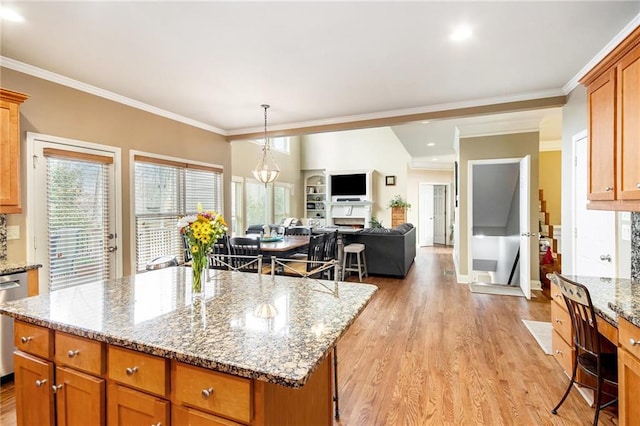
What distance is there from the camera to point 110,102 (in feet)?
11.4

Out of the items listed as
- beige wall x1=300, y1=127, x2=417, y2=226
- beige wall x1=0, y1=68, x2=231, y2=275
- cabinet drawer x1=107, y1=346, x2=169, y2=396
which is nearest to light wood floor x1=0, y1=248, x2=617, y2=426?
cabinet drawer x1=107, y1=346, x2=169, y2=396

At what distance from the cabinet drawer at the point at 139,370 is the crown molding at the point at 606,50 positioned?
3040mm

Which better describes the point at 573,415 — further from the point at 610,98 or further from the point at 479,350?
the point at 610,98

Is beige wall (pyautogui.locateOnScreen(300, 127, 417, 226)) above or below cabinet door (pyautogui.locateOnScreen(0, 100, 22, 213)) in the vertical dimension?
above

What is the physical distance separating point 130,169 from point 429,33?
11.3 ft

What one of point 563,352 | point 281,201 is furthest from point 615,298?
point 281,201

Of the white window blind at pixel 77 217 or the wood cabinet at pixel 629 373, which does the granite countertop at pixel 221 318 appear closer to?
the wood cabinet at pixel 629 373

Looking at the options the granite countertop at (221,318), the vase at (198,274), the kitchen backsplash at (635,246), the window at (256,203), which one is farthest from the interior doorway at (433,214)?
the vase at (198,274)

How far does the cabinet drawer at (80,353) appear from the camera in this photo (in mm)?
1280

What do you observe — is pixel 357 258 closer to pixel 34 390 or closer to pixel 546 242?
pixel 546 242

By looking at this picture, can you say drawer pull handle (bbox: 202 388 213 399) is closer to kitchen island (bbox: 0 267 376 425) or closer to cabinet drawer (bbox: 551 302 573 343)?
kitchen island (bbox: 0 267 376 425)

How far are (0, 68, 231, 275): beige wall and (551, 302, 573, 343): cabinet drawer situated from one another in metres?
4.28

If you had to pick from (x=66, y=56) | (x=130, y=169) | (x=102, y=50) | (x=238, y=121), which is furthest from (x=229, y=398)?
(x=238, y=121)

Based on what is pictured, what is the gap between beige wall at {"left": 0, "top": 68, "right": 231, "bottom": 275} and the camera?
2.76 metres
